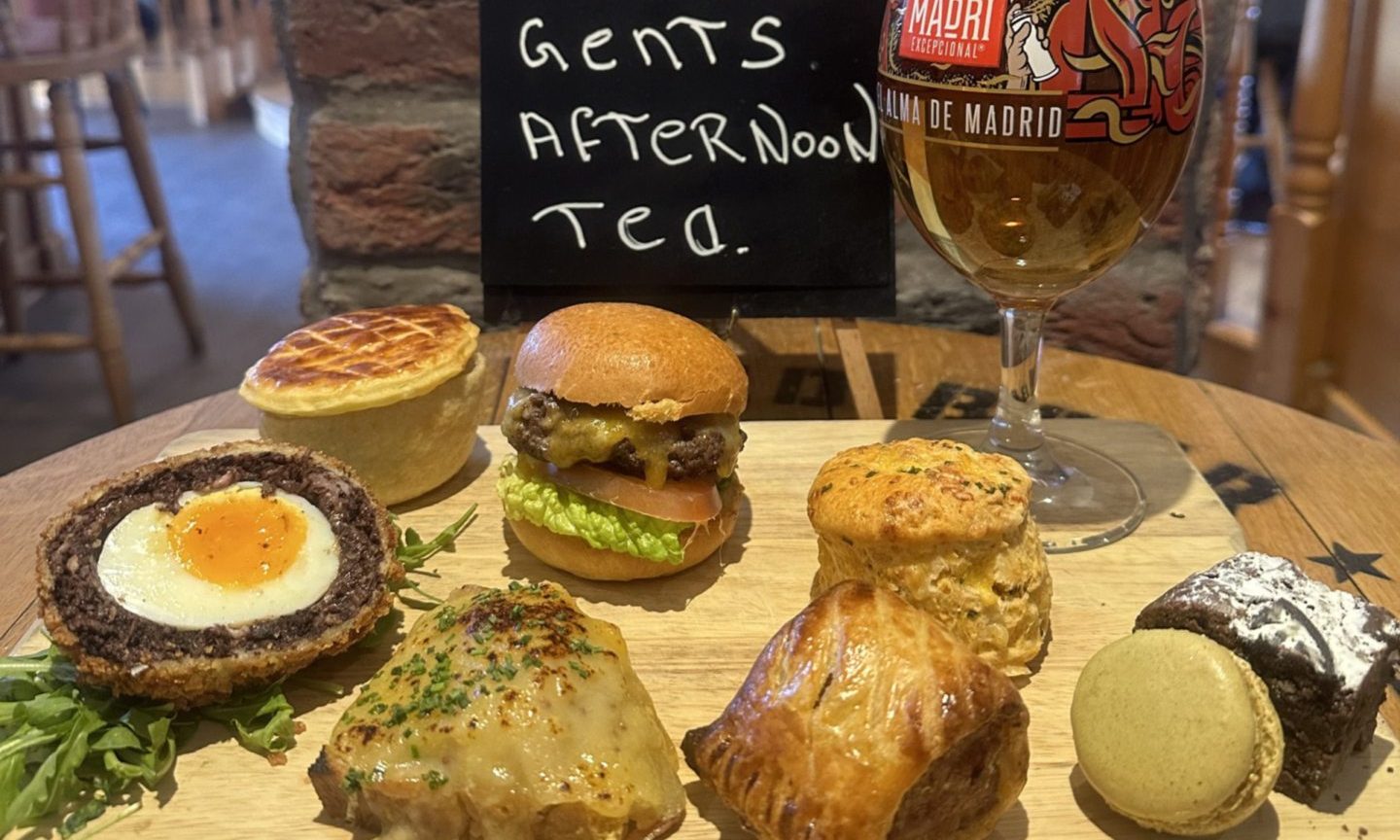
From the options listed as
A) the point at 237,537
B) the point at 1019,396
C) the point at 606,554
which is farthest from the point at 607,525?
the point at 1019,396

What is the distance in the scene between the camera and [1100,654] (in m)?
1.48

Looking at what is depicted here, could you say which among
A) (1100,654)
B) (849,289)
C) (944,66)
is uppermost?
(944,66)

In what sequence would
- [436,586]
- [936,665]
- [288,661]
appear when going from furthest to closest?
1. [436,586]
2. [288,661]
3. [936,665]

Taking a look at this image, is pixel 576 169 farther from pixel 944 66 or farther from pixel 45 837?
pixel 45 837

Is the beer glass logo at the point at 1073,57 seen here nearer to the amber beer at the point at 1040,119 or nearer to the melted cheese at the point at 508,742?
the amber beer at the point at 1040,119

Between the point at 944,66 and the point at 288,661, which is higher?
the point at 944,66

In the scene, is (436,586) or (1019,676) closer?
(1019,676)

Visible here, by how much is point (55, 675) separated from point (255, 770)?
33 centimetres

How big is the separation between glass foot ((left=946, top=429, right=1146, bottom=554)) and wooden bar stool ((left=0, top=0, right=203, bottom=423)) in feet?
13.9

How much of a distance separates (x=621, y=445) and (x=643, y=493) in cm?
8

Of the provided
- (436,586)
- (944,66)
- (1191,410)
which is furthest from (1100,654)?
(1191,410)

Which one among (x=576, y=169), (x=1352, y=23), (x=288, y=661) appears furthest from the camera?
(x=1352, y=23)

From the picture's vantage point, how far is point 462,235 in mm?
2932

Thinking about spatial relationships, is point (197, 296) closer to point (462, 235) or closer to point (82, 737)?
point (462, 235)
